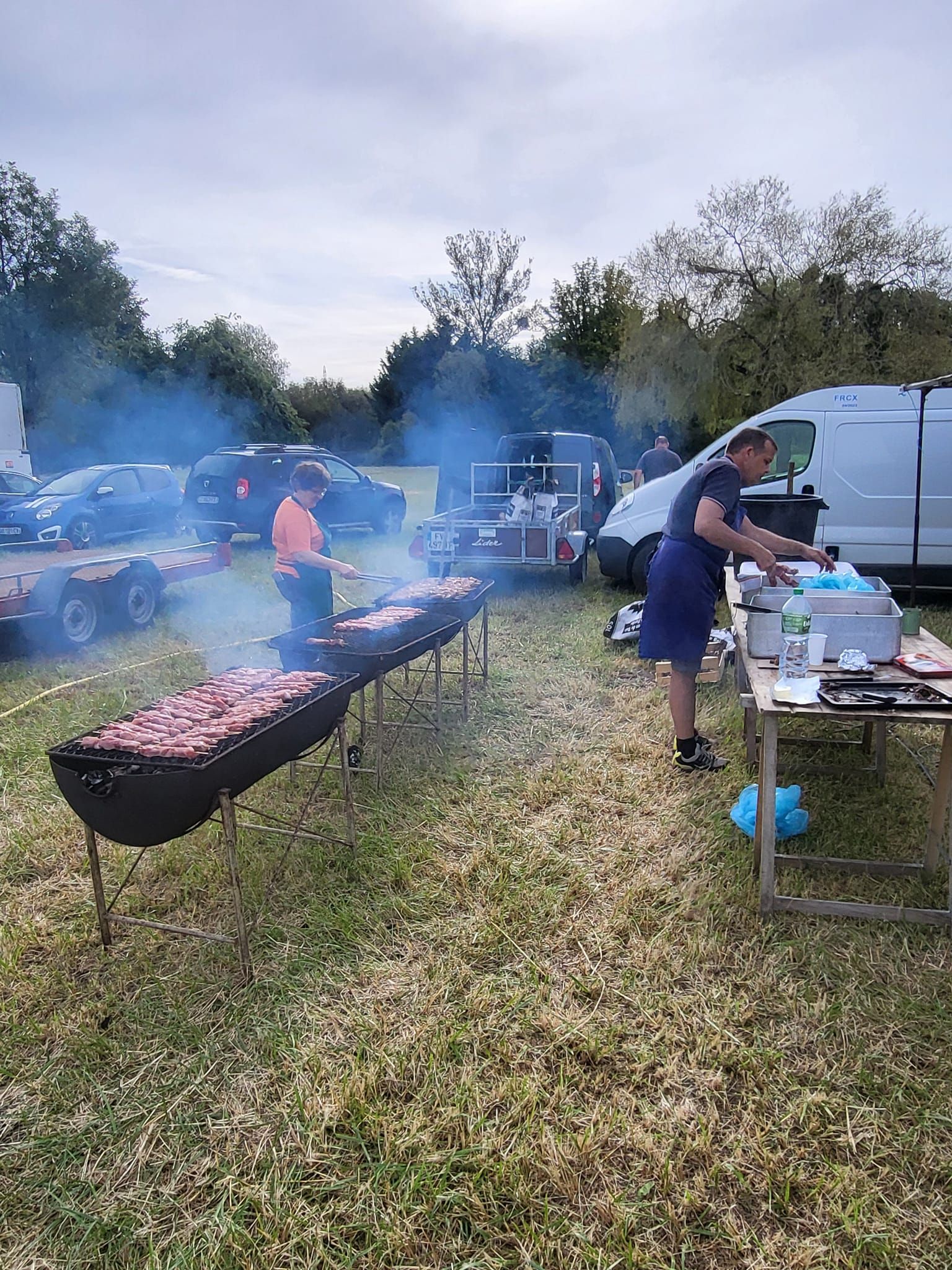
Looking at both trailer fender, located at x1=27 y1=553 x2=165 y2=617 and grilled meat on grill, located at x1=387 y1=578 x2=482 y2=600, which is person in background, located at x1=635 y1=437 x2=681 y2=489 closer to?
grilled meat on grill, located at x1=387 y1=578 x2=482 y2=600

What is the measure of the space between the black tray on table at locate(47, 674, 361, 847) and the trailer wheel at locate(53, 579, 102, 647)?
14.7 feet

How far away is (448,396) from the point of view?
34.4 metres

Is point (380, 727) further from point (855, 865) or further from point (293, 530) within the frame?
point (855, 865)

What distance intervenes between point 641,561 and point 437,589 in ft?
12.2

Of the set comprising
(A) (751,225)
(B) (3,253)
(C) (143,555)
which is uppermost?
(A) (751,225)

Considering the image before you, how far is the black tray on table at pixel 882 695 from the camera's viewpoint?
2.70 m

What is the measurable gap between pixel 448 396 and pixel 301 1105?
34368 mm

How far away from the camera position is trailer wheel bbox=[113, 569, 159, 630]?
24.1 ft

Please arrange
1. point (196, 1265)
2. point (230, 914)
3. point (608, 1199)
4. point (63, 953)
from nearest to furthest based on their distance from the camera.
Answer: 1. point (196, 1265)
2. point (608, 1199)
3. point (63, 953)
4. point (230, 914)

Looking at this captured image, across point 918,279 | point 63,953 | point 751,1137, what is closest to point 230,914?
point 63,953

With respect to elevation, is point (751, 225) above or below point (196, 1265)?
above

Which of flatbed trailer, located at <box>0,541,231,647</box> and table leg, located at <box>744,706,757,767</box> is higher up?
flatbed trailer, located at <box>0,541,231,647</box>

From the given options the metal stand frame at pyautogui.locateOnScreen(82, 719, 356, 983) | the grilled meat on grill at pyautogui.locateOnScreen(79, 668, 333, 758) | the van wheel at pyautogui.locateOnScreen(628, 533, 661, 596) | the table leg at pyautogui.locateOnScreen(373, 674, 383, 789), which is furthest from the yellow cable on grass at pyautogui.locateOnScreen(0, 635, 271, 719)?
the van wheel at pyautogui.locateOnScreen(628, 533, 661, 596)

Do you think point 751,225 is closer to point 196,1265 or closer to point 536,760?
point 536,760
